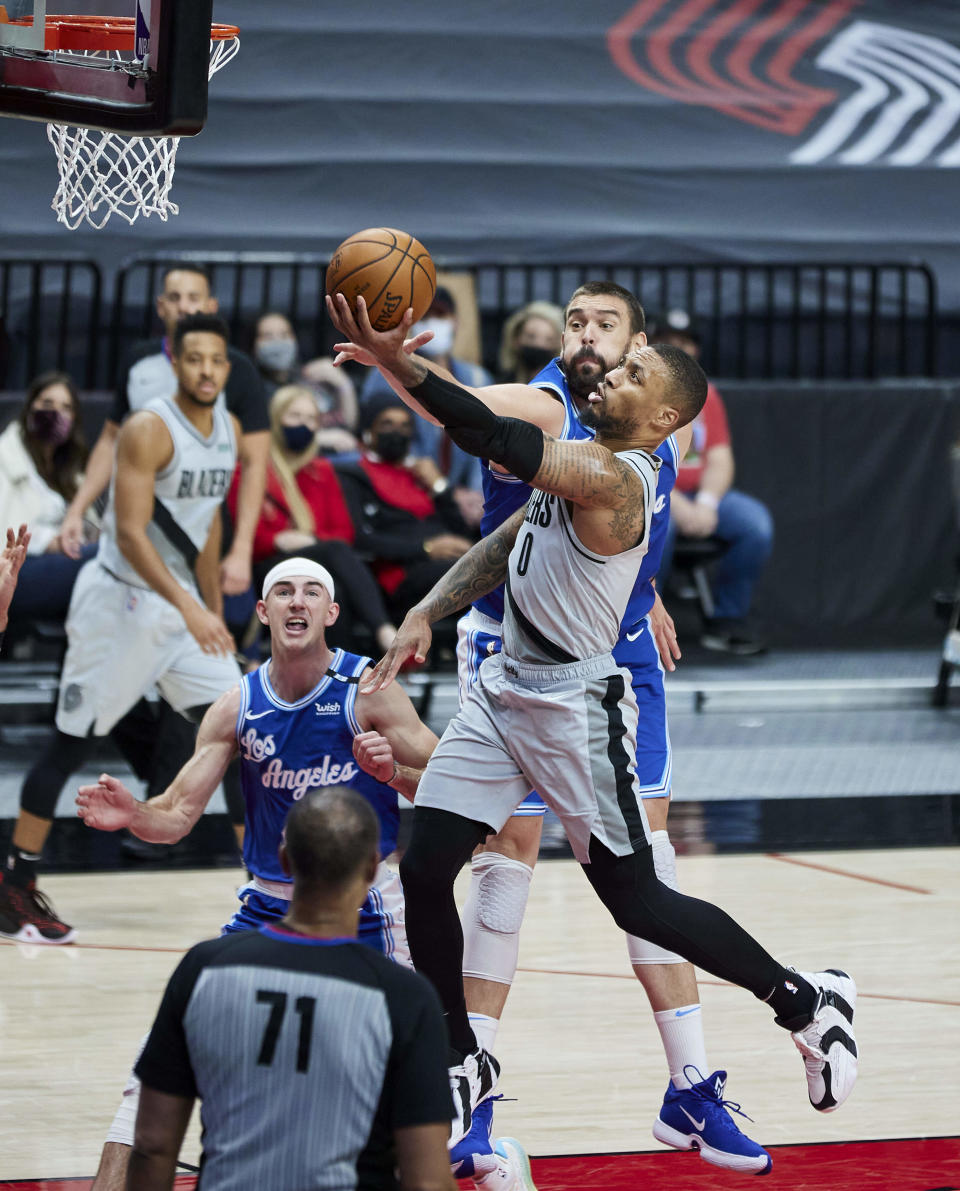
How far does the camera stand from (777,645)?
12.5m

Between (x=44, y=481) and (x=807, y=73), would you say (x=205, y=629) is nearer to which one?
(x=44, y=481)

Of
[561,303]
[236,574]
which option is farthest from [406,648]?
[561,303]

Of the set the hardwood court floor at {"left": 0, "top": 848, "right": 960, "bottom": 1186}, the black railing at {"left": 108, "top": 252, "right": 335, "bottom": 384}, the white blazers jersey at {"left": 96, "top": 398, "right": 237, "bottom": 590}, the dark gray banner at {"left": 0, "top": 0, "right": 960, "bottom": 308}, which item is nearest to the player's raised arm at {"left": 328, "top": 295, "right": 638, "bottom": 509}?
the hardwood court floor at {"left": 0, "top": 848, "right": 960, "bottom": 1186}

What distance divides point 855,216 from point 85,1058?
40.9 ft

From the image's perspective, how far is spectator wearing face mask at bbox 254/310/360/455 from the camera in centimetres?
1037

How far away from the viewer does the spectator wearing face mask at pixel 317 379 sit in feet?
34.0

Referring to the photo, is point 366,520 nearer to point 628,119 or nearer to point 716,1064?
point 716,1064

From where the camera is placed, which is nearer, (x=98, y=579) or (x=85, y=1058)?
(x=85, y=1058)

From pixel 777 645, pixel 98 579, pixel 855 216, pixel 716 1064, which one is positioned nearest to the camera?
pixel 716 1064

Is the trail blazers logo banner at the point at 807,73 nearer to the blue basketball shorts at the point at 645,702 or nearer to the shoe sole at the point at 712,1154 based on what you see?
the blue basketball shorts at the point at 645,702

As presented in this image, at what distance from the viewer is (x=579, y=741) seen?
3959 millimetres

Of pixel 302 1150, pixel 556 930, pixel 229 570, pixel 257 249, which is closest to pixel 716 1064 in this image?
pixel 556 930

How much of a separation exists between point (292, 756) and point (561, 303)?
9317 mm

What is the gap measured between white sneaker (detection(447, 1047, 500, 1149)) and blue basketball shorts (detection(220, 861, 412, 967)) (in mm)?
270
